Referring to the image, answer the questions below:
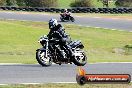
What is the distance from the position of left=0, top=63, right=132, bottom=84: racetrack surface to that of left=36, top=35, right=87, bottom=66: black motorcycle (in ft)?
0.71

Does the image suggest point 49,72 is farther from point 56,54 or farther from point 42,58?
point 56,54

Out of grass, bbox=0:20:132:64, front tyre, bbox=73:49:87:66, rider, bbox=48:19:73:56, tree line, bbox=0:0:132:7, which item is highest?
rider, bbox=48:19:73:56

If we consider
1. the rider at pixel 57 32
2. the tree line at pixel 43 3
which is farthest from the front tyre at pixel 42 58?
the tree line at pixel 43 3

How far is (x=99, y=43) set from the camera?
1219 inches

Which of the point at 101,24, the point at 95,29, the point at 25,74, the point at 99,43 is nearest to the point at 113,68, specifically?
the point at 25,74

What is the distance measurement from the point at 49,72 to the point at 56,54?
6.33 feet

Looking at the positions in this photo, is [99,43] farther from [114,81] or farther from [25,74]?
[114,81]

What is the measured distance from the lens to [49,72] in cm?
1397

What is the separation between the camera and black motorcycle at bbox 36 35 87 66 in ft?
51.0

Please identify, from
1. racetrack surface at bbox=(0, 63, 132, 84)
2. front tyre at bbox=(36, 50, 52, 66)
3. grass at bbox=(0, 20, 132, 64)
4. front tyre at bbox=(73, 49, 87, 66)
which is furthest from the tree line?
front tyre at bbox=(36, 50, 52, 66)

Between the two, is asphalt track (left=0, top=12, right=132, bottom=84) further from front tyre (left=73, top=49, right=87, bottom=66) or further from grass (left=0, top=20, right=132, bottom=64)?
grass (left=0, top=20, right=132, bottom=64)

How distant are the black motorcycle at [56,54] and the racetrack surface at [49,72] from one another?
0.22m

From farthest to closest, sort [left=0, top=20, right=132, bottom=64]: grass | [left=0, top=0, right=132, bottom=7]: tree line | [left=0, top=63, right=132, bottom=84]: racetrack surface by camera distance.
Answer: [left=0, top=0, right=132, bottom=7]: tree line < [left=0, top=20, right=132, bottom=64]: grass < [left=0, top=63, right=132, bottom=84]: racetrack surface

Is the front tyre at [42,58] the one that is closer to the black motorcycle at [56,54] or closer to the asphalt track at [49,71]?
the black motorcycle at [56,54]
